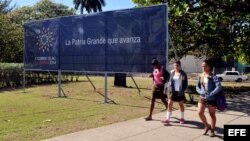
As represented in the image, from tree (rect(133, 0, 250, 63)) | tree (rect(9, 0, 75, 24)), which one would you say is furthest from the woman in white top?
tree (rect(9, 0, 75, 24))

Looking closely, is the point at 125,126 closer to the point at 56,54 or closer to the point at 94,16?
the point at 94,16

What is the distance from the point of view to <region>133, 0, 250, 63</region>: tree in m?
18.8

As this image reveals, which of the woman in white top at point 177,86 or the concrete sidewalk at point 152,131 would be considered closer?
the concrete sidewalk at point 152,131

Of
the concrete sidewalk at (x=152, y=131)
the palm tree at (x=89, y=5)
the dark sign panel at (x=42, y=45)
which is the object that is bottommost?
the concrete sidewalk at (x=152, y=131)

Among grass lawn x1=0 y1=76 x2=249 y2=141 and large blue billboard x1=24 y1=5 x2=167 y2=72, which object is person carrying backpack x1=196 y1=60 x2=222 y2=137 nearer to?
grass lawn x1=0 y1=76 x2=249 y2=141

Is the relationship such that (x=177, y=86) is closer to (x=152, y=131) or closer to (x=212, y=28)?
(x=152, y=131)

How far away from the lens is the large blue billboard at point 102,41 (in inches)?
585

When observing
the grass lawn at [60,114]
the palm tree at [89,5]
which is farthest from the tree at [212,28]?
the palm tree at [89,5]

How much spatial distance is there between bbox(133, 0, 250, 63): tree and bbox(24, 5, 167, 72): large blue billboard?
3527mm

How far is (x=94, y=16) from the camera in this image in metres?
16.9

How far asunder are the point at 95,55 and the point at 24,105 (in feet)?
12.1

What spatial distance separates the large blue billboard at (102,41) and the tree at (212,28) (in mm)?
3527

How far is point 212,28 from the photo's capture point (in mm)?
22562

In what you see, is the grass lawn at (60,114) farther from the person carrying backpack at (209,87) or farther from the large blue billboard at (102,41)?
the person carrying backpack at (209,87)
